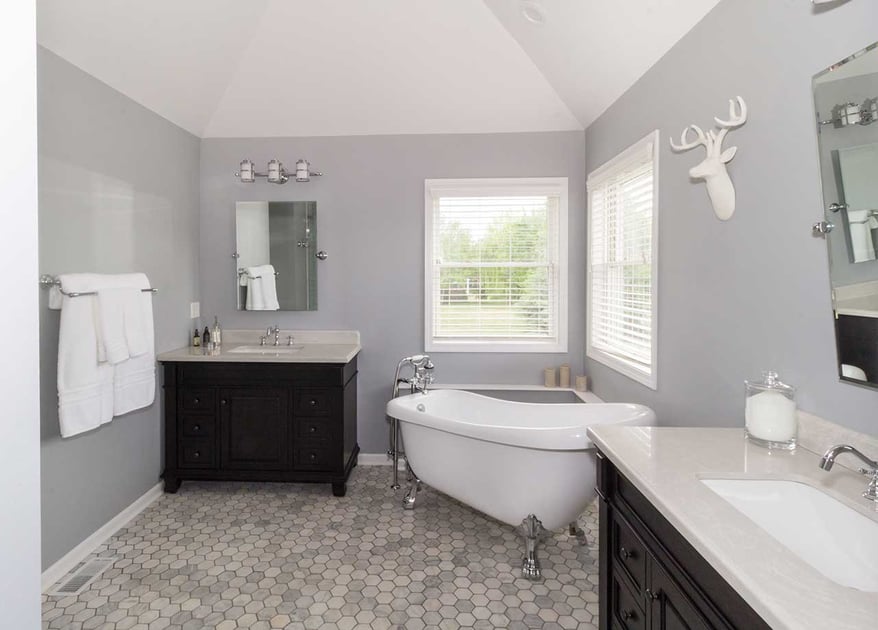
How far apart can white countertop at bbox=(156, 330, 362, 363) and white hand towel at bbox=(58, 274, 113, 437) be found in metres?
0.65

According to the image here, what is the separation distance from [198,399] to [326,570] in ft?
4.66

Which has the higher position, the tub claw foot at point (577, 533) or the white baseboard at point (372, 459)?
the white baseboard at point (372, 459)

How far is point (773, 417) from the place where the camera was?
1.45m

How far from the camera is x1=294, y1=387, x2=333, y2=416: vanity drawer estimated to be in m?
3.06

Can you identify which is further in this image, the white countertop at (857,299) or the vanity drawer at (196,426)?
the vanity drawer at (196,426)

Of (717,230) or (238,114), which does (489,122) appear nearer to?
(238,114)

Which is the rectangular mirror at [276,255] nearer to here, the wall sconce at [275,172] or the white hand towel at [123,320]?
the wall sconce at [275,172]

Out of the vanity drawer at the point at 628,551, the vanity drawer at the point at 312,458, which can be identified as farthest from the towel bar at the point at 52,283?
the vanity drawer at the point at 628,551

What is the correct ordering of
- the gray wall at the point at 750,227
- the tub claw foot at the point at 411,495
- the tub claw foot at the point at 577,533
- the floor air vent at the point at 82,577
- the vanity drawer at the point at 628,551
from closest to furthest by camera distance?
the vanity drawer at the point at 628,551, the gray wall at the point at 750,227, the floor air vent at the point at 82,577, the tub claw foot at the point at 577,533, the tub claw foot at the point at 411,495

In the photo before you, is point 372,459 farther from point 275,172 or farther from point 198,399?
point 275,172

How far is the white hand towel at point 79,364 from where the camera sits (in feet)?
7.38

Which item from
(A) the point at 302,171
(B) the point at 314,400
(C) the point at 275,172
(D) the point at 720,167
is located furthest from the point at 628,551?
(C) the point at 275,172

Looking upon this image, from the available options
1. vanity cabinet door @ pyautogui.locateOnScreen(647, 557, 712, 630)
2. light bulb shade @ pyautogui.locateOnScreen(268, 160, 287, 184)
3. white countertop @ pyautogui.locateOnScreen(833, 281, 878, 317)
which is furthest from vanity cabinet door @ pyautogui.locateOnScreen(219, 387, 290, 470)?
white countertop @ pyautogui.locateOnScreen(833, 281, 878, 317)

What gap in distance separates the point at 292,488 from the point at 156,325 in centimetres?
135
